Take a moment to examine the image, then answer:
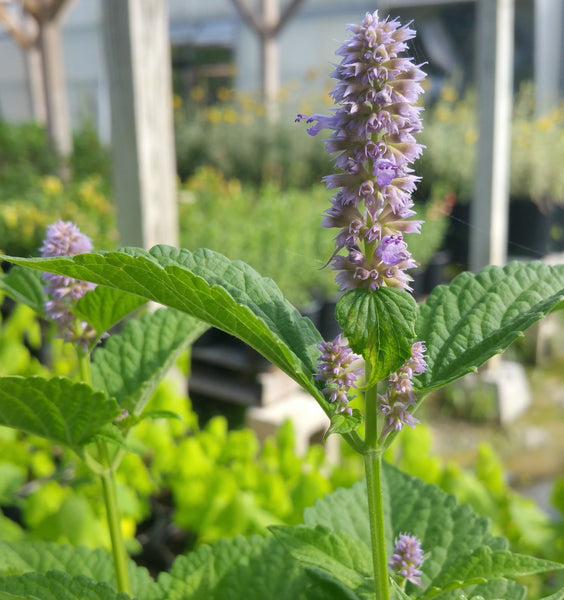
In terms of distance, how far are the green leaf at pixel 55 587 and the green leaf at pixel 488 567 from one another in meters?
0.19

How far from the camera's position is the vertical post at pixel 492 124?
9.84 ft

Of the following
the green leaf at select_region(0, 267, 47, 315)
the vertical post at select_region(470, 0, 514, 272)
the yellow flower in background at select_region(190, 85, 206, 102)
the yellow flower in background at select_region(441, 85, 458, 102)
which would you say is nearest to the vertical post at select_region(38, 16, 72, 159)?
the yellow flower in background at select_region(190, 85, 206, 102)

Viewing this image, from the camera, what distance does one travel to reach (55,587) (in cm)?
45

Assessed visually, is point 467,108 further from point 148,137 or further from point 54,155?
point 148,137

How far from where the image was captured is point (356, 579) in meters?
0.48

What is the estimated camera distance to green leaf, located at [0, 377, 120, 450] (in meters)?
0.47

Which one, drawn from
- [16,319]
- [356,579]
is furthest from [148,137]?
[356,579]

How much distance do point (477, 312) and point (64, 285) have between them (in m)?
0.28

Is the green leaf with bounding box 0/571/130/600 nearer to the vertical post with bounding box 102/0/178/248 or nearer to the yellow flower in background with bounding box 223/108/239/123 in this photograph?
the vertical post with bounding box 102/0/178/248

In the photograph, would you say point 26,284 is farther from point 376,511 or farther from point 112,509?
point 376,511

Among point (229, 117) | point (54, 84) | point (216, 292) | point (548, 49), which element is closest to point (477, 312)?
point (216, 292)

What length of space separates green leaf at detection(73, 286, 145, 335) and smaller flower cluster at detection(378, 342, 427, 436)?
190mm

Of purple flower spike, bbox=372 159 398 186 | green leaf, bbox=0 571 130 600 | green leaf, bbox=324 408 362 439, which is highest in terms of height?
purple flower spike, bbox=372 159 398 186

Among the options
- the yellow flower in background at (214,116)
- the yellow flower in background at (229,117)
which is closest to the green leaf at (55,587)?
the yellow flower in background at (229,117)
